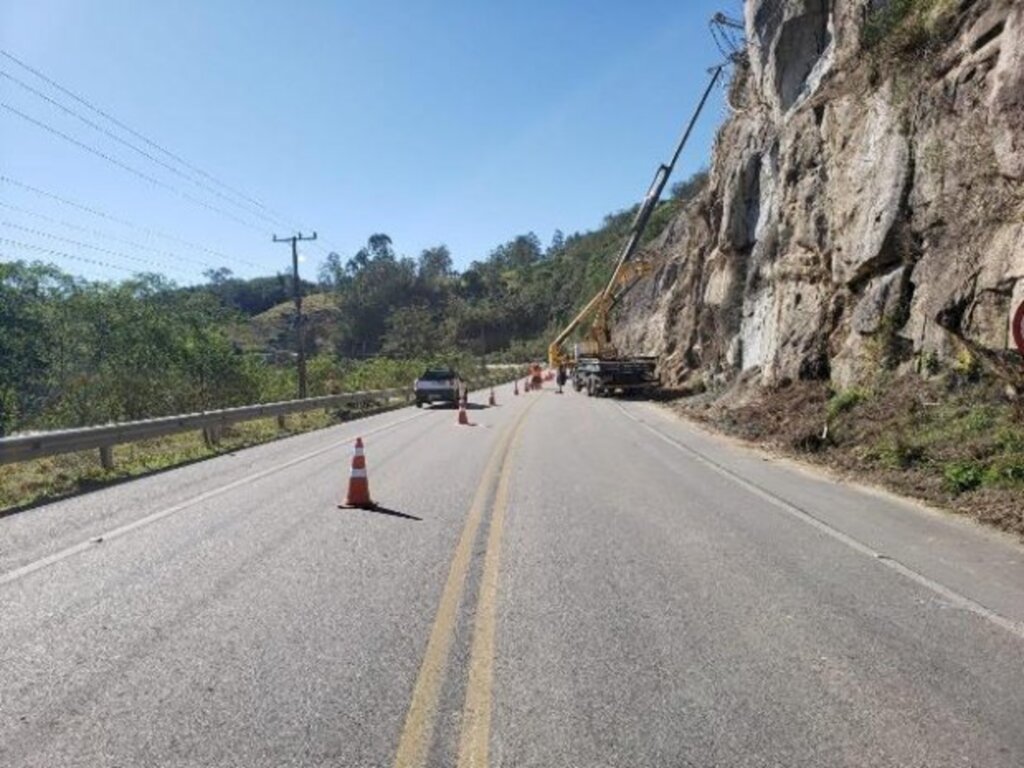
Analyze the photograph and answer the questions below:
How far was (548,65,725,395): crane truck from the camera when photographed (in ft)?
129

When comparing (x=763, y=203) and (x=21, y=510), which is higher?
(x=763, y=203)

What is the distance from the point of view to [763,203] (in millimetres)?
30875

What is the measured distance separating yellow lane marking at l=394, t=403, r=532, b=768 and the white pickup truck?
A: 1078 inches

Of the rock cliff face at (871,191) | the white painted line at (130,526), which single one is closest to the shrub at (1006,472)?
the rock cliff face at (871,191)

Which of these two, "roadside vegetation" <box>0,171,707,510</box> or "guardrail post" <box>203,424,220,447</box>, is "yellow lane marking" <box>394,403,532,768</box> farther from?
"guardrail post" <box>203,424,220,447</box>

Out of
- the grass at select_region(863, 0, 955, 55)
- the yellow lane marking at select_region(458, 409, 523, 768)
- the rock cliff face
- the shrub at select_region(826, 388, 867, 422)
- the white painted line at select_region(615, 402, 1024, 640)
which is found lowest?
the white painted line at select_region(615, 402, 1024, 640)

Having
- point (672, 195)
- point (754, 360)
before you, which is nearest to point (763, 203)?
point (754, 360)

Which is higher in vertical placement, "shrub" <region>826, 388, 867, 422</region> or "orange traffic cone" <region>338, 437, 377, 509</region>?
"shrub" <region>826, 388, 867, 422</region>

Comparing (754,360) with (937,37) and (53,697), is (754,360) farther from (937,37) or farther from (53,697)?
(53,697)

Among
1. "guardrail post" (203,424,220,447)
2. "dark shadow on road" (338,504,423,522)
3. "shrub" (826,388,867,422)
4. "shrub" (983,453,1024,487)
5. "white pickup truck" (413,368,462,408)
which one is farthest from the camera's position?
"white pickup truck" (413,368,462,408)

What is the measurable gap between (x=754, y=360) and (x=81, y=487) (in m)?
20.8

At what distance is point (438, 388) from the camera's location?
1431 inches

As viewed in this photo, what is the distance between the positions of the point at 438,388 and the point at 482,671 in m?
31.7

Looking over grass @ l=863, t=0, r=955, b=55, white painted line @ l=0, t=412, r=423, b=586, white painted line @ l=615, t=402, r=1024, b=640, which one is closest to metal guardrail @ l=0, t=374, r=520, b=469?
white painted line @ l=0, t=412, r=423, b=586
